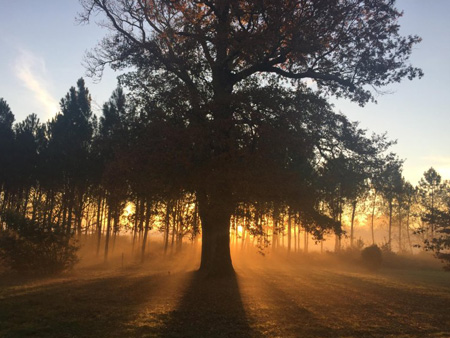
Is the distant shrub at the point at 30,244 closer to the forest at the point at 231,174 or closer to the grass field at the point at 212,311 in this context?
the forest at the point at 231,174

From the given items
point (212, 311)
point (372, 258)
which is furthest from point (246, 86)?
point (372, 258)

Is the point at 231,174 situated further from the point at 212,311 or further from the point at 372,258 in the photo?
the point at 372,258

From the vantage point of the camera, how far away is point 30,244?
22.3 metres

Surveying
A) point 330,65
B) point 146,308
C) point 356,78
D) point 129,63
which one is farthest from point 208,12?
point 146,308

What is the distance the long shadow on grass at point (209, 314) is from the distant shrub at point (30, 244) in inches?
423

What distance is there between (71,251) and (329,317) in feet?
58.1

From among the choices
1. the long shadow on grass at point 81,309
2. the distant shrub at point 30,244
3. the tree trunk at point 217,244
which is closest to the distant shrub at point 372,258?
the tree trunk at point 217,244

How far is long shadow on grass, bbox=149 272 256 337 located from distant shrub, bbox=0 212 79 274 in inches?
423

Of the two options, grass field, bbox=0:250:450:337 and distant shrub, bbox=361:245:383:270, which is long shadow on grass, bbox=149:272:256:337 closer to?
grass field, bbox=0:250:450:337

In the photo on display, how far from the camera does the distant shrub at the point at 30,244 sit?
22.0m

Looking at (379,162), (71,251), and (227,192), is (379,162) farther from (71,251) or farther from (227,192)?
(71,251)

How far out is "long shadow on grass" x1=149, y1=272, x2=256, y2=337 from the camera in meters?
9.51

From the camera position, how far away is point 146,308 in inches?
469

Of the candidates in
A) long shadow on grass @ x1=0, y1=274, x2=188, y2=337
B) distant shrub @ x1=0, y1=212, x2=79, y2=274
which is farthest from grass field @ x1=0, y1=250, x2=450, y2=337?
distant shrub @ x1=0, y1=212, x2=79, y2=274
